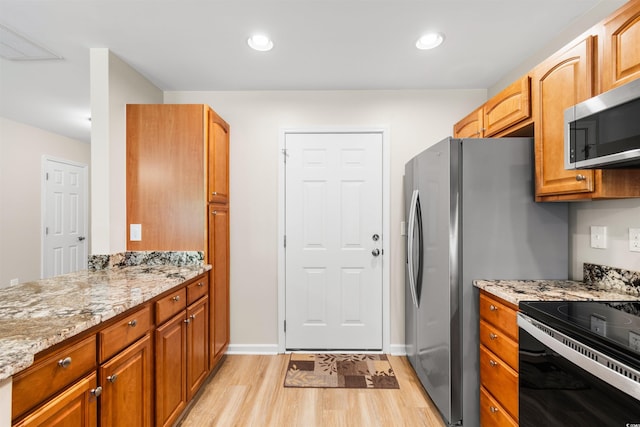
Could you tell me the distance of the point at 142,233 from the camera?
2.37 m

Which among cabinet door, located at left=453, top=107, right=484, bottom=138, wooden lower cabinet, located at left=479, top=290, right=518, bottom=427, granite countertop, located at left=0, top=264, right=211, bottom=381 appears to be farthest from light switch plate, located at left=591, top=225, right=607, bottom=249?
granite countertop, located at left=0, top=264, right=211, bottom=381

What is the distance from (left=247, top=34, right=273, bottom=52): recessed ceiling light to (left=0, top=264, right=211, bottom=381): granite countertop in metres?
1.63

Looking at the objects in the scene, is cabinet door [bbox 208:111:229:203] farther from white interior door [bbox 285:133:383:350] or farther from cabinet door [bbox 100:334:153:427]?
cabinet door [bbox 100:334:153:427]

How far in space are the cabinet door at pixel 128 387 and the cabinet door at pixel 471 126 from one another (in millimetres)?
2618

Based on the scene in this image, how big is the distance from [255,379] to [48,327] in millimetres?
1772

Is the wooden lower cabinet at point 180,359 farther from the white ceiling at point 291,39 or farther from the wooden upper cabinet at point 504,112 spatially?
the wooden upper cabinet at point 504,112

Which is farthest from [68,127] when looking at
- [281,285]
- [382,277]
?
[382,277]

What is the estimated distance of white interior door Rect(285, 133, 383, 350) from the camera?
2961mm

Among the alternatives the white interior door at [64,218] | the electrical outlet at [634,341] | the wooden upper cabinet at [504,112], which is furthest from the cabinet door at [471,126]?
the white interior door at [64,218]

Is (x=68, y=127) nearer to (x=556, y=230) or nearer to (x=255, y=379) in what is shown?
(x=255, y=379)

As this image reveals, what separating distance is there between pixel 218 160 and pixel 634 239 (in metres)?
2.75

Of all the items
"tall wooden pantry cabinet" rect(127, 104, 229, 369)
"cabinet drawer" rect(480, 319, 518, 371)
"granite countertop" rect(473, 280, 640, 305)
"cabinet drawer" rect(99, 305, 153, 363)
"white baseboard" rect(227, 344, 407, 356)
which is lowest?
"white baseboard" rect(227, 344, 407, 356)

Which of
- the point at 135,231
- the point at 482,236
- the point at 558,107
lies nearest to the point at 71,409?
the point at 135,231

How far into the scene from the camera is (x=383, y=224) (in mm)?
2947
